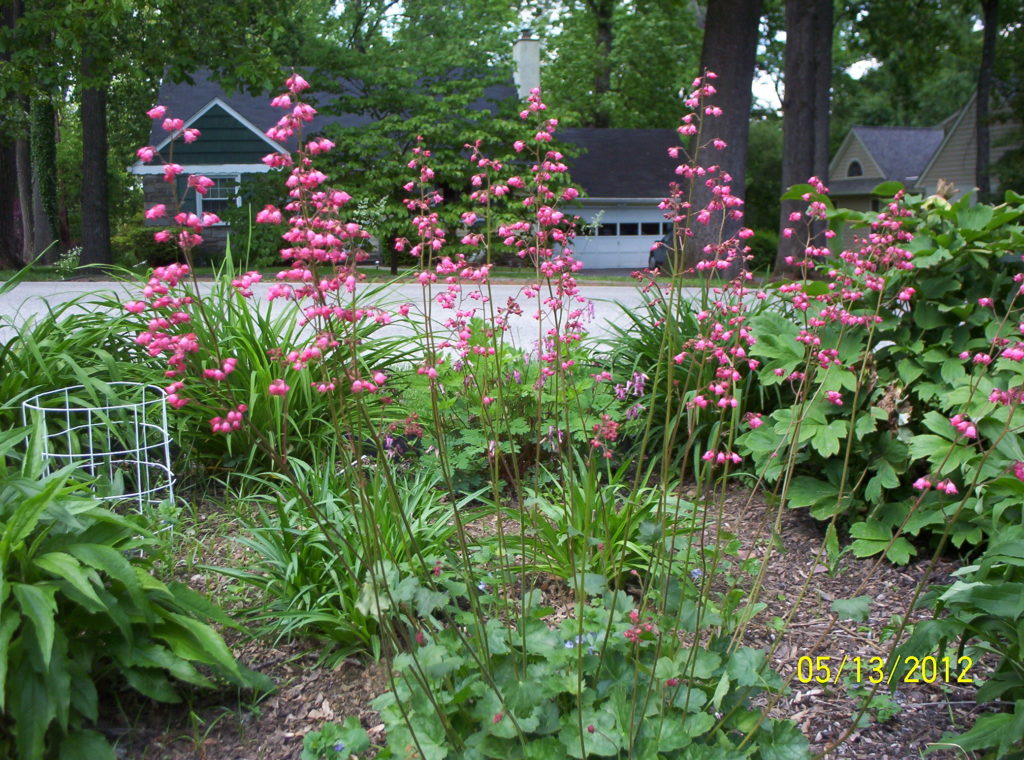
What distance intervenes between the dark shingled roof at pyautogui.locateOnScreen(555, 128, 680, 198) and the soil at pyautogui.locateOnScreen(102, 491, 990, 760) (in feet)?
85.4

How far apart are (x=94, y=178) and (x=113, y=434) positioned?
44.9ft

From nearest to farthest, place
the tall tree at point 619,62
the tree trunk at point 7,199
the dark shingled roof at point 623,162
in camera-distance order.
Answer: the tree trunk at point 7,199 → the dark shingled roof at point 623,162 → the tall tree at point 619,62

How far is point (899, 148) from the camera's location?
37.3m

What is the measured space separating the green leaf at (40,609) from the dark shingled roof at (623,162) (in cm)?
2706

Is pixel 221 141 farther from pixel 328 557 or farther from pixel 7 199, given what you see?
pixel 328 557

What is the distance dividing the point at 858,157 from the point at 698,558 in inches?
1547

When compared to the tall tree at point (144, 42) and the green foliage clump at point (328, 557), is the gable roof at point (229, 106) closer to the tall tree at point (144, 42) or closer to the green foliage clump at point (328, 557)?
the tall tree at point (144, 42)

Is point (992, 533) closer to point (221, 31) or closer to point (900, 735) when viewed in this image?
point (900, 735)

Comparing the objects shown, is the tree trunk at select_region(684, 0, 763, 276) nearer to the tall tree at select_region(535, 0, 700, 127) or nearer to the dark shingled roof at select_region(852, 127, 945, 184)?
the tall tree at select_region(535, 0, 700, 127)

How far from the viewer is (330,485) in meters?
3.44

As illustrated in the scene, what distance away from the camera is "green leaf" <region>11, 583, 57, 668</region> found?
1922 mm

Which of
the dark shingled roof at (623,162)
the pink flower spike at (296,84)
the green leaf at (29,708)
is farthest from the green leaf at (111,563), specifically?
the dark shingled roof at (623,162)

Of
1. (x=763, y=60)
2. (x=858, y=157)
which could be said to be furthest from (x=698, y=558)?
(x=858, y=157)

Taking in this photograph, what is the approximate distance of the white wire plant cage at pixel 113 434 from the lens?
358 centimetres
